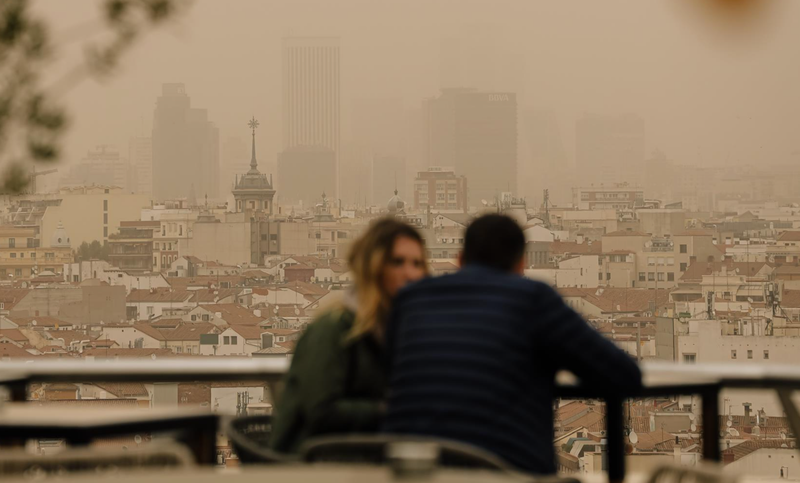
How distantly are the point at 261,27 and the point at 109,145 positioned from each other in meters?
4.97

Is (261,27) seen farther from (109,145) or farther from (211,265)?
(211,265)

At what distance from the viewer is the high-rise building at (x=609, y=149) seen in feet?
90.2

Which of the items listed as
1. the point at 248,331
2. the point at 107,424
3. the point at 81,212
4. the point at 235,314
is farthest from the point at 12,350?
the point at 107,424

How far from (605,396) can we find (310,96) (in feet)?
89.2

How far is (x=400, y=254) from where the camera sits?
7.32 ft

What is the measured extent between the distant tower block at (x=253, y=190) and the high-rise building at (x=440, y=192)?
468 cm

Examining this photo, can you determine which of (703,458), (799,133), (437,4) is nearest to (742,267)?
(799,133)

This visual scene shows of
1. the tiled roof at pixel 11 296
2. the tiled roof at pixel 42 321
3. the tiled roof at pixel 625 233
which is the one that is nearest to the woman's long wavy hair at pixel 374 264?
the tiled roof at pixel 42 321

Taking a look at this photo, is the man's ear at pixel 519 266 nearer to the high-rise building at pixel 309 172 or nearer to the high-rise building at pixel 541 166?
the high-rise building at pixel 541 166

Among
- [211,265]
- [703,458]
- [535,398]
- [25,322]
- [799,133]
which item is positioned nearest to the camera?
[535,398]

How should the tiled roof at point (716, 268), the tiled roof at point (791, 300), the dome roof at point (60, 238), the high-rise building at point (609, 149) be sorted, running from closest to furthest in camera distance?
the tiled roof at point (791, 300) < the tiled roof at point (716, 268) < the dome roof at point (60, 238) < the high-rise building at point (609, 149)

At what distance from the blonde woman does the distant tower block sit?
26.2 metres

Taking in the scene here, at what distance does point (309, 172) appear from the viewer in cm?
2922

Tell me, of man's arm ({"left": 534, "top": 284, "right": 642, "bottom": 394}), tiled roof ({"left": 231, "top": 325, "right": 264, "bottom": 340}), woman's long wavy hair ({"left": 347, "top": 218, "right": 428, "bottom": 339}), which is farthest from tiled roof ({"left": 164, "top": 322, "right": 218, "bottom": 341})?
man's arm ({"left": 534, "top": 284, "right": 642, "bottom": 394})
